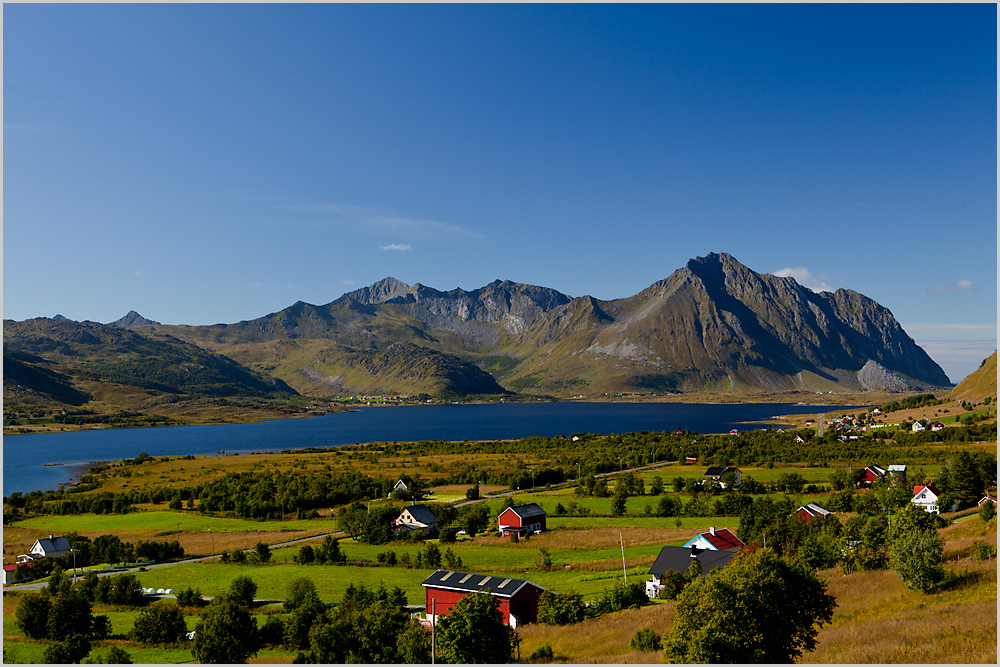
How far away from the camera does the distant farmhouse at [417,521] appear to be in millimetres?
63688

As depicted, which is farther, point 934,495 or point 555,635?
point 934,495

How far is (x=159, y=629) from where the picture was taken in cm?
3534

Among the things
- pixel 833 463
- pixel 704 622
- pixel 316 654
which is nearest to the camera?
pixel 704 622

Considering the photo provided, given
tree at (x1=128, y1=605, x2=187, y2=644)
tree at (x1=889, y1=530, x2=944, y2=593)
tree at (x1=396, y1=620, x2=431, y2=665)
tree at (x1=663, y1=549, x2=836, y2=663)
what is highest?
tree at (x1=663, y1=549, x2=836, y2=663)

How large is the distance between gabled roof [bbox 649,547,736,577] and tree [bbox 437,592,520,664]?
1787cm

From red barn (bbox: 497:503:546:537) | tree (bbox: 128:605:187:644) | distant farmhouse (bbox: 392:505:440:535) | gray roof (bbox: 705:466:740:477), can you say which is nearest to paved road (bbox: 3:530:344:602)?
distant farmhouse (bbox: 392:505:440:535)

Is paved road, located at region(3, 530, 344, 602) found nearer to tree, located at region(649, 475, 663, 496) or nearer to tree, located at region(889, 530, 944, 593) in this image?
tree, located at region(649, 475, 663, 496)

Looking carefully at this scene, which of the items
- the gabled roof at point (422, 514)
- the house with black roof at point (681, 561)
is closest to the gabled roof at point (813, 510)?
the house with black roof at point (681, 561)

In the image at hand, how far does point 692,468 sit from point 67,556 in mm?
89254

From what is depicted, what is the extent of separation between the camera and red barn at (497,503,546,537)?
6066cm

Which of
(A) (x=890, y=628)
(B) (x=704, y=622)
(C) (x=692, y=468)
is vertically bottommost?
(C) (x=692, y=468)

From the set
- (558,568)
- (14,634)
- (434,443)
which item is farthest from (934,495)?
(434,443)

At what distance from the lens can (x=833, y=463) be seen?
99.9 meters

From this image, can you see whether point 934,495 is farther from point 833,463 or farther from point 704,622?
point 704,622
